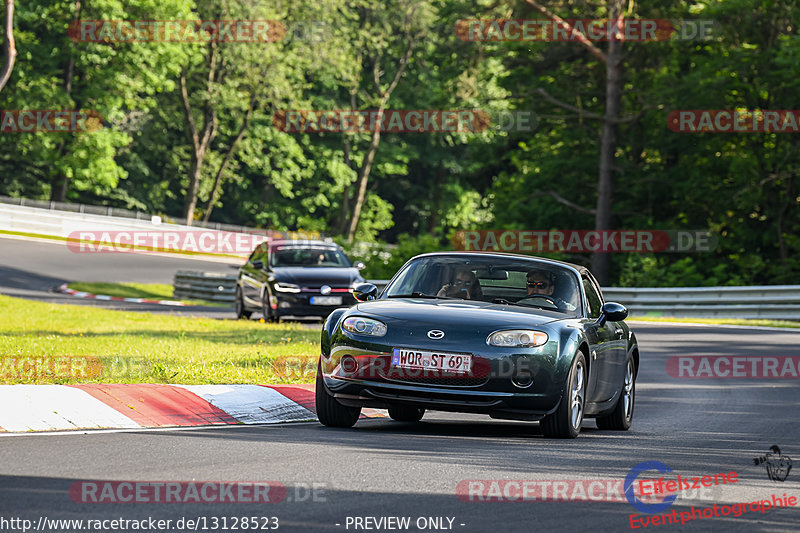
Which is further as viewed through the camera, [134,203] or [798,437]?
[134,203]

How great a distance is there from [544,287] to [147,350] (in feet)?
20.9

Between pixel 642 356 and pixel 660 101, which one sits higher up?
pixel 660 101

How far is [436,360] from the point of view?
949 centimetres

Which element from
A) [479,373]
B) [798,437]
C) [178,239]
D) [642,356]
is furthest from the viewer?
[178,239]

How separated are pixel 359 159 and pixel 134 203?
14319 mm

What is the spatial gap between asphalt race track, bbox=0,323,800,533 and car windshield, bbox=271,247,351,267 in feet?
45.2

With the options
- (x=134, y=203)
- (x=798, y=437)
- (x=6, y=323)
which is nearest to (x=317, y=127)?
(x=134, y=203)

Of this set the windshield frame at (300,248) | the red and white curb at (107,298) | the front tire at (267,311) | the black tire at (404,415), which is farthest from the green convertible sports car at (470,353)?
the red and white curb at (107,298)

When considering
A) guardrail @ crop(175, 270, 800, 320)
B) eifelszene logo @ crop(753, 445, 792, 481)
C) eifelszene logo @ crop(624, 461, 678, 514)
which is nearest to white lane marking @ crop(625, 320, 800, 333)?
guardrail @ crop(175, 270, 800, 320)

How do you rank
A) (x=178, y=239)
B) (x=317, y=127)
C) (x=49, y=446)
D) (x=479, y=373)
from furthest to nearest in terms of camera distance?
(x=317, y=127) → (x=178, y=239) → (x=479, y=373) → (x=49, y=446)

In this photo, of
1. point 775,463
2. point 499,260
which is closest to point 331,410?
point 499,260

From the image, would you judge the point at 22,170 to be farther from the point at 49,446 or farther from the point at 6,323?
the point at 49,446

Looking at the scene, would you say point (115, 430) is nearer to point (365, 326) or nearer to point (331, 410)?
point (331, 410)

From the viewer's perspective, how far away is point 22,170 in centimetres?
6994
